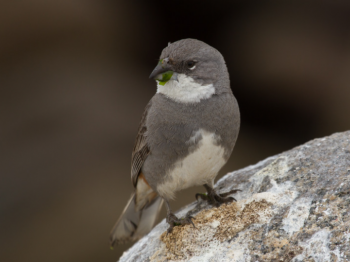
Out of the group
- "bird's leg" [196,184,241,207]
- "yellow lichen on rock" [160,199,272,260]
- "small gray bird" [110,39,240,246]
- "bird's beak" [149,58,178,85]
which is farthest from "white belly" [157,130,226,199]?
"bird's beak" [149,58,178,85]

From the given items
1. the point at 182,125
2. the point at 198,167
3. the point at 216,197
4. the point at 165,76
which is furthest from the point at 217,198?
the point at 165,76

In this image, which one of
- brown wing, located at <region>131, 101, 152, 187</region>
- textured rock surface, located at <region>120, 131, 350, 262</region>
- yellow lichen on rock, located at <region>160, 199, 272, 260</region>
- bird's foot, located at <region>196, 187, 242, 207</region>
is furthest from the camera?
brown wing, located at <region>131, 101, 152, 187</region>

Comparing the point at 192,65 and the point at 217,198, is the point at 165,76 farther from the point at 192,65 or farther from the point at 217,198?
the point at 217,198

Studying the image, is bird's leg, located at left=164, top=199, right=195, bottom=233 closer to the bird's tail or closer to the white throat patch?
the bird's tail

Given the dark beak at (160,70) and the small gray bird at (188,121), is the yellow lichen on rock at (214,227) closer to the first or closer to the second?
the small gray bird at (188,121)

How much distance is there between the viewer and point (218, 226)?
10.9 ft

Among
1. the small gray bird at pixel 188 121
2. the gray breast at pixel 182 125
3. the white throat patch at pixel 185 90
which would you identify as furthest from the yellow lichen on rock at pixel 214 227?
the white throat patch at pixel 185 90

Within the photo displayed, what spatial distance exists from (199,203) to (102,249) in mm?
3719

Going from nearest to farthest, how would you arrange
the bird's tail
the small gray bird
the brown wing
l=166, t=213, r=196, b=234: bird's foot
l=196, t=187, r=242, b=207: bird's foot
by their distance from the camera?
l=166, t=213, r=196, b=234: bird's foot, the small gray bird, l=196, t=187, r=242, b=207: bird's foot, the brown wing, the bird's tail

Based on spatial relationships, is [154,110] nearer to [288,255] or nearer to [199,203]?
[199,203]

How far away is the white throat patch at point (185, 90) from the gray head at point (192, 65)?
0.08 feet

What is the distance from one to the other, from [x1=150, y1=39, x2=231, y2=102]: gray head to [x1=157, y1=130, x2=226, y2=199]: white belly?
51 centimetres

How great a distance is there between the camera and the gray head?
3648mm

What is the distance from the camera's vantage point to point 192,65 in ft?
12.2
